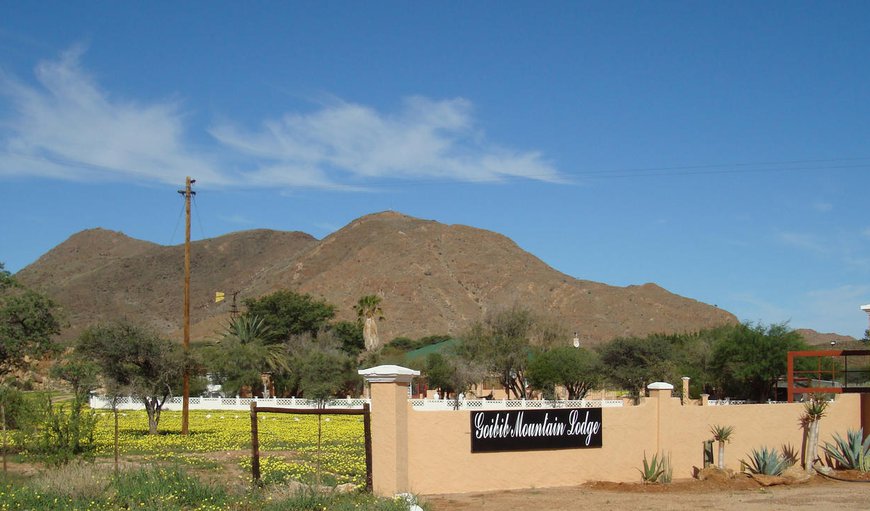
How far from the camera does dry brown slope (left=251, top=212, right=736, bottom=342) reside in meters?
129

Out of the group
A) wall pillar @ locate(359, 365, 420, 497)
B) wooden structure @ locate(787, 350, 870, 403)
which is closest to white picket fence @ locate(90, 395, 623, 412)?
wooden structure @ locate(787, 350, 870, 403)

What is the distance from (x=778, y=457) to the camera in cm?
1939

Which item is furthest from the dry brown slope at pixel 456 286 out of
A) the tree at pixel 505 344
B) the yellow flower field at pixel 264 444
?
the yellow flower field at pixel 264 444

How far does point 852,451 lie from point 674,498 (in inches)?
270

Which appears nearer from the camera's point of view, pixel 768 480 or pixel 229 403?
pixel 768 480

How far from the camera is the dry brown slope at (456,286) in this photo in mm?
128750

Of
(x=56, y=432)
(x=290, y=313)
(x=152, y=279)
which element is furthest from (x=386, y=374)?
(x=152, y=279)

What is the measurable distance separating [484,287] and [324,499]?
425ft

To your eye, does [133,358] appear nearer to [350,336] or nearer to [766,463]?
[766,463]

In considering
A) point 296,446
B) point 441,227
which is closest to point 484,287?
point 441,227

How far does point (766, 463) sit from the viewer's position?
1870 centimetres

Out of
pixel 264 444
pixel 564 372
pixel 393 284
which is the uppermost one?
pixel 393 284

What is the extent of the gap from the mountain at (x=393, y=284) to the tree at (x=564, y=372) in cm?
5288

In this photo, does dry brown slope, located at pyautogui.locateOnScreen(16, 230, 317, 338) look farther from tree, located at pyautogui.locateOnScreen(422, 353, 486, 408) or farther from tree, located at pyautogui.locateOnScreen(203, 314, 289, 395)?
tree, located at pyautogui.locateOnScreen(422, 353, 486, 408)
